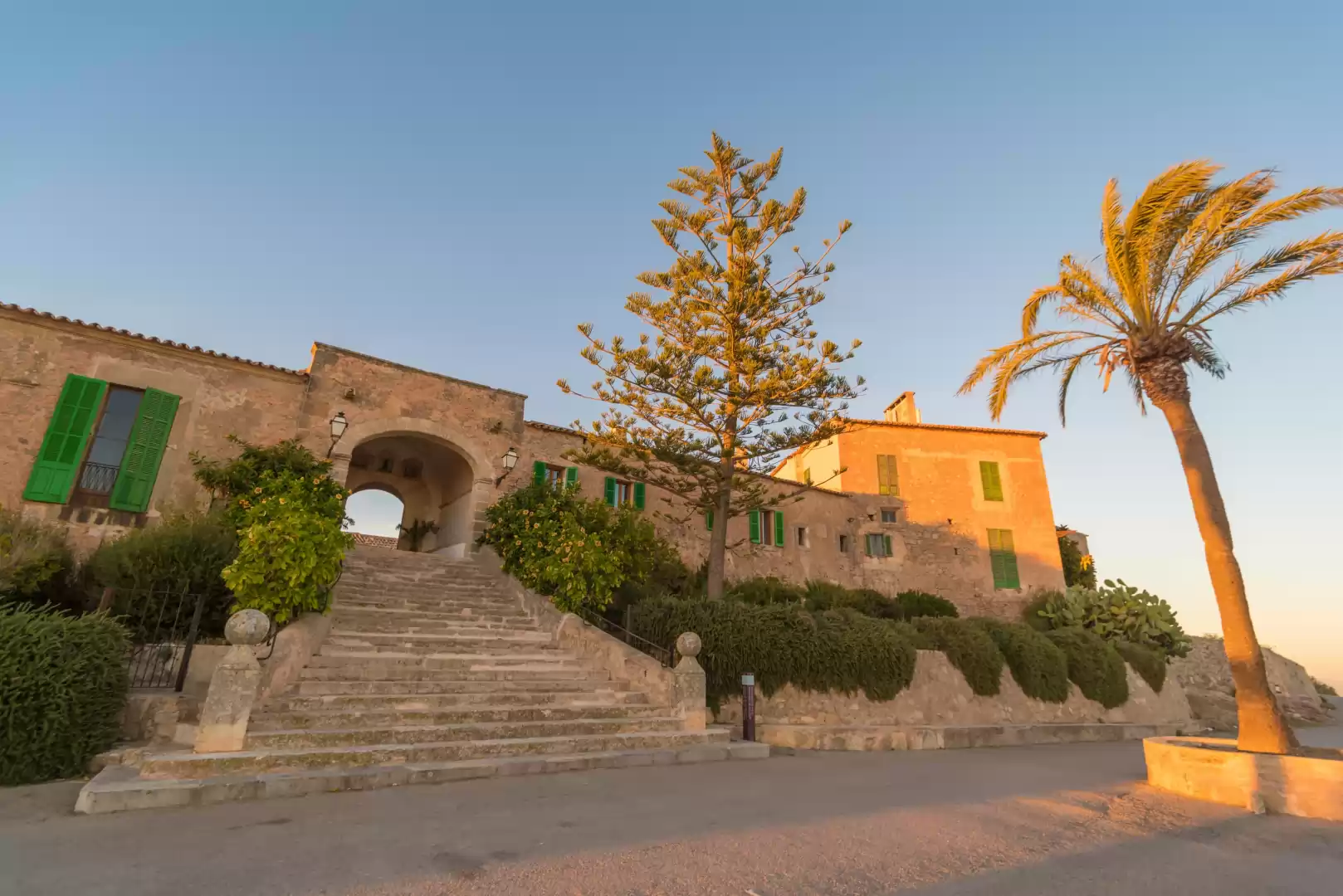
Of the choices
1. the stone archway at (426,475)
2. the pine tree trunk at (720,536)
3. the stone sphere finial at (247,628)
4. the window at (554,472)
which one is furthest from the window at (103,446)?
the pine tree trunk at (720,536)

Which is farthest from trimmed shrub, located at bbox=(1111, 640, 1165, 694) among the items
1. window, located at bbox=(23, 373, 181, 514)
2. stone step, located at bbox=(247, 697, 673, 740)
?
window, located at bbox=(23, 373, 181, 514)

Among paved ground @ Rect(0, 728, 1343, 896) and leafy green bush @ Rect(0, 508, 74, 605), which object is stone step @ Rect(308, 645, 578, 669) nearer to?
paved ground @ Rect(0, 728, 1343, 896)

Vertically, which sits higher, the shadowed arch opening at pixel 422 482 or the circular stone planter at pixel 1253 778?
the shadowed arch opening at pixel 422 482

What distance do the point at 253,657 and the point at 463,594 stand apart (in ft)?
16.4

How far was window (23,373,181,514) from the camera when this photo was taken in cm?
1005

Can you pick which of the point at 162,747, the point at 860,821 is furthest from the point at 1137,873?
the point at 162,747

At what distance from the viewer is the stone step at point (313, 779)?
13.7 ft

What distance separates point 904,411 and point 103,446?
78.7 feet

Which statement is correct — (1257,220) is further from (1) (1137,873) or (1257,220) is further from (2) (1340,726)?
(2) (1340,726)

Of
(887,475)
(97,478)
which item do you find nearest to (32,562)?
(97,478)

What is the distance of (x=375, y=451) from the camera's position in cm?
1565

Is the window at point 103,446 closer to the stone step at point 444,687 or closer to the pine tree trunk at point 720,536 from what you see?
the stone step at point 444,687

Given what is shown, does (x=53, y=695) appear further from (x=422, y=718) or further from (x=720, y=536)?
(x=720, y=536)

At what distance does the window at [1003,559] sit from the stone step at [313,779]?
1760 cm
